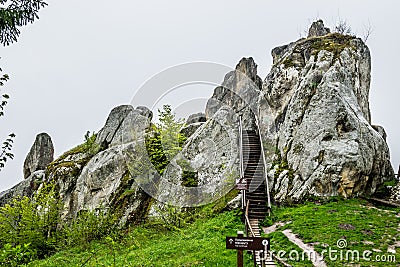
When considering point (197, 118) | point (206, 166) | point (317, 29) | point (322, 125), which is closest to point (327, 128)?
point (322, 125)

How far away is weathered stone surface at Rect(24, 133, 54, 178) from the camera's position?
32.5 meters

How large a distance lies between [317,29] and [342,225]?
26970 millimetres

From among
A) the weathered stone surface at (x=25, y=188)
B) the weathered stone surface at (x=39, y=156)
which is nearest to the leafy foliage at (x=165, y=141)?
the weathered stone surface at (x=25, y=188)

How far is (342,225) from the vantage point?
12.6 metres

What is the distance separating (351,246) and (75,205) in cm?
1780

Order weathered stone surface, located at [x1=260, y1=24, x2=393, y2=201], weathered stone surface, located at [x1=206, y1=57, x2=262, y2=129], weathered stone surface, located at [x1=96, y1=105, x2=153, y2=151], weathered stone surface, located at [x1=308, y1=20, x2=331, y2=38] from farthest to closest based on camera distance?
weathered stone surface, located at [x1=308, y1=20, x2=331, y2=38]
weathered stone surface, located at [x1=206, y1=57, x2=262, y2=129]
weathered stone surface, located at [x1=96, y1=105, x2=153, y2=151]
weathered stone surface, located at [x1=260, y1=24, x2=393, y2=201]

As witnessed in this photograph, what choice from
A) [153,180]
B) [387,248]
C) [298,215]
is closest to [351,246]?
[387,248]

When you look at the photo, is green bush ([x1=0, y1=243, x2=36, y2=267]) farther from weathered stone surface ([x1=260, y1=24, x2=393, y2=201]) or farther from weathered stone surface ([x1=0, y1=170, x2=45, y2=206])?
weathered stone surface ([x1=0, y1=170, x2=45, y2=206])

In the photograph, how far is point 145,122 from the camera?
25891 millimetres

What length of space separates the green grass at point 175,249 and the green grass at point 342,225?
199 cm

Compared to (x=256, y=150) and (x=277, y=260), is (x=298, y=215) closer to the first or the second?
(x=277, y=260)
